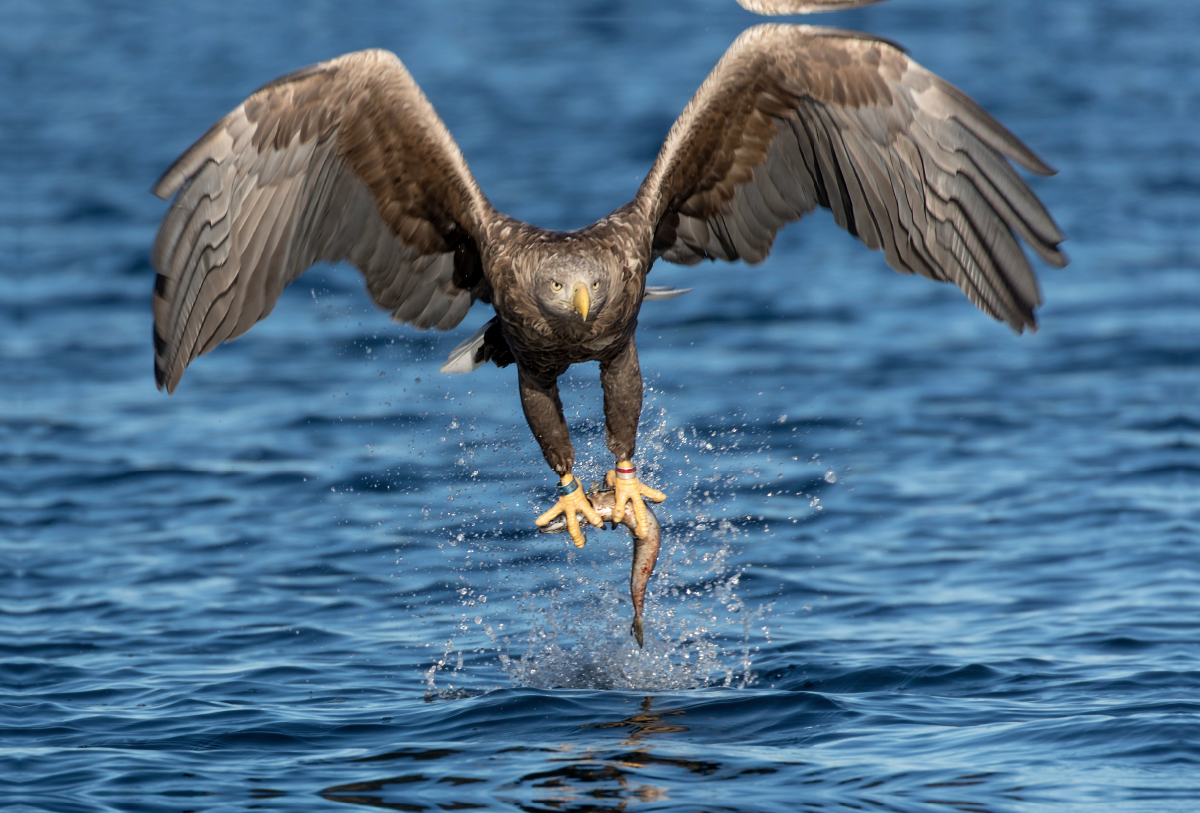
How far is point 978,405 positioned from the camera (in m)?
11.8

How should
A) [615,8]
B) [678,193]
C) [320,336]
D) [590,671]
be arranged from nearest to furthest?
[678,193] → [590,671] → [320,336] → [615,8]

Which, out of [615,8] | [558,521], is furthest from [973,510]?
[615,8]

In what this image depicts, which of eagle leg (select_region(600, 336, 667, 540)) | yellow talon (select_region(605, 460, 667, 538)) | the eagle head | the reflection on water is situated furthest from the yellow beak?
the reflection on water

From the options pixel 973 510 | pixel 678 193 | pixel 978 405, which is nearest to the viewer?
pixel 678 193

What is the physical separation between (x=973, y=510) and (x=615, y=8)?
59.3ft

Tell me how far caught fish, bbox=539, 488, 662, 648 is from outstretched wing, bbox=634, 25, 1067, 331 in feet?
4.40

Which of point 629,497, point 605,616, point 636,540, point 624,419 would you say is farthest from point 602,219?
point 605,616

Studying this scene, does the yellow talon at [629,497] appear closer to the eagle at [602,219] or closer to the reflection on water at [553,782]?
the eagle at [602,219]

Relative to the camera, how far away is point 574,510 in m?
6.62

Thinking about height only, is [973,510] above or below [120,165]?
below

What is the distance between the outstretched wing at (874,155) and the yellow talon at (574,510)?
51.5 inches

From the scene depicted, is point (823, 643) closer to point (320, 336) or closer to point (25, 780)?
point (25, 780)

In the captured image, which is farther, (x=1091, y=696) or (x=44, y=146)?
(x=44, y=146)

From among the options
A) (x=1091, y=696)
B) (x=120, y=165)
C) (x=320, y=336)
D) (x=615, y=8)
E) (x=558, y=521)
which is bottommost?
(x=1091, y=696)
